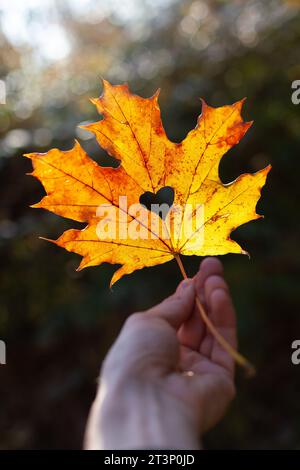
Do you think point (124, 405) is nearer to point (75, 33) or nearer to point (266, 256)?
point (266, 256)

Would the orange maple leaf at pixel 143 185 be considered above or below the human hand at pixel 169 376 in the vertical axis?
above


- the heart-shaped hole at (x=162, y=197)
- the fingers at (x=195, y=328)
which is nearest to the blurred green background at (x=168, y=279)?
the heart-shaped hole at (x=162, y=197)

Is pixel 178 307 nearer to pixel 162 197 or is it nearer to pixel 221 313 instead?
pixel 221 313

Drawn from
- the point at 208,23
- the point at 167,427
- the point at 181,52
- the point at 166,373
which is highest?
the point at 208,23

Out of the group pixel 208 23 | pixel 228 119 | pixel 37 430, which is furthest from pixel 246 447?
pixel 208 23

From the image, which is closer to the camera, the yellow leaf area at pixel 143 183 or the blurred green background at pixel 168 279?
the yellow leaf area at pixel 143 183

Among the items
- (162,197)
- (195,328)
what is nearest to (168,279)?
(162,197)

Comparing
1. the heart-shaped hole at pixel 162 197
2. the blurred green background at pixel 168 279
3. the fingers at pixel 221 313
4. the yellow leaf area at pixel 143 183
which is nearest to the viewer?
the yellow leaf area at pixel 143 183

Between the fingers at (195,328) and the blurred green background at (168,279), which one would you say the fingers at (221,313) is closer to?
the fingers at (195,328)
